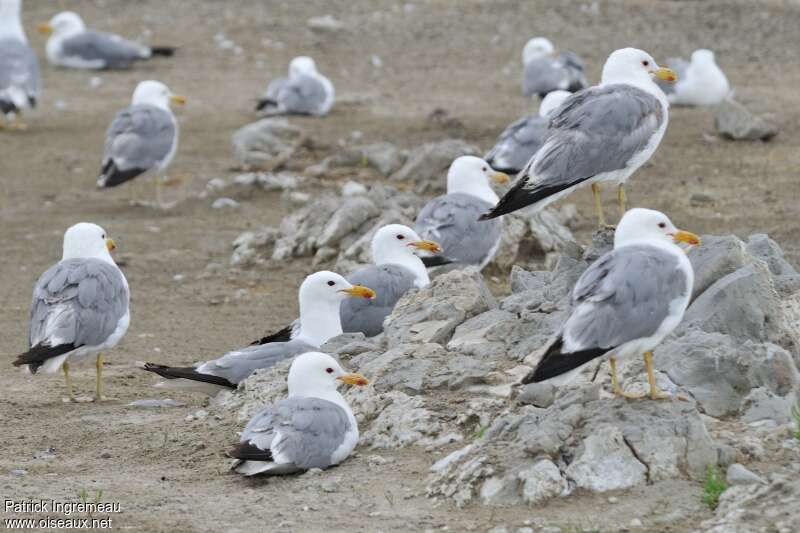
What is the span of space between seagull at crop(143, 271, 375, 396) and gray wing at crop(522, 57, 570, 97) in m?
8.26

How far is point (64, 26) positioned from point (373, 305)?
12.9 meters

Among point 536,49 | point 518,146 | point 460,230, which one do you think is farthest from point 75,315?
point 536,49

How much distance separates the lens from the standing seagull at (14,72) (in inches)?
685

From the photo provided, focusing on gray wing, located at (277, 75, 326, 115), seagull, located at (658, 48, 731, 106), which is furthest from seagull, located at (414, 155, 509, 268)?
gray wing, located at (277, 75, 326, 115)

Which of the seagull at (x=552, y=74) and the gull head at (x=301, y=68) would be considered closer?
the seagull at (x=552, y=74)

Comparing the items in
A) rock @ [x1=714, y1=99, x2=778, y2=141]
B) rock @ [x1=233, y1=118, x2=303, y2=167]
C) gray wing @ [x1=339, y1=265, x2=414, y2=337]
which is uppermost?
rock @ [x1=714, y1=99, x2=778, y2=141]

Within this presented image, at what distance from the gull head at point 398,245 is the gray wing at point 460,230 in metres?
0.60

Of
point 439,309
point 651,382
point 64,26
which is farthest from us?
point 64,26

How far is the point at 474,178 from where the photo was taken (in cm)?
1120

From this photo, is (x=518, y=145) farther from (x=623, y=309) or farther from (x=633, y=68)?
(x=623, y=309)

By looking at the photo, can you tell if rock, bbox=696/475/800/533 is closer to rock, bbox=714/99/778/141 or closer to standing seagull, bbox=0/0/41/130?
rock, bbox=714/99/778/141

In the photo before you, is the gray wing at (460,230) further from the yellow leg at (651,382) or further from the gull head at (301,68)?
the gull head at (301,68)

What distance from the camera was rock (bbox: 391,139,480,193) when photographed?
→ 13.8 meters

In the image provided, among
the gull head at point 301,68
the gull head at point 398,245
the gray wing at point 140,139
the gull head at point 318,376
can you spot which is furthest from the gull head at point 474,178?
the gull head at point 301,68
